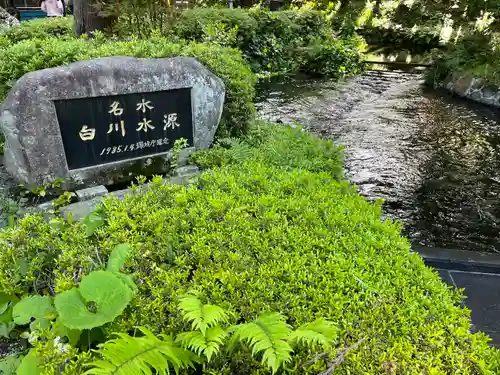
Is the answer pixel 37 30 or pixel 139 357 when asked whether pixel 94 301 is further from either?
pixel 37 30

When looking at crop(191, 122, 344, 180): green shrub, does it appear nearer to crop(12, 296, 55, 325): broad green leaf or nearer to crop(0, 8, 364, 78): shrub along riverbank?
crop(12, 296, 55, 325): broad green leaf

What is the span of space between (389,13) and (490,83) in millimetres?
11097

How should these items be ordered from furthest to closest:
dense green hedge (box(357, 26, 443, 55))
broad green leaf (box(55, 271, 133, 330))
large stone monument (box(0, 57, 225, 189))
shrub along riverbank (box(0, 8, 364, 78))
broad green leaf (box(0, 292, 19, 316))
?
dense green hedge (box(357, 26, 443, 55))
shrub along riverbank (box(0, 8, 364, 78))
large stone monument (box(0, 57, 225, 189))
broad green leaf (box(0, 292, 19, 316))
broad green leaf (box(55, 271, 133, 330))

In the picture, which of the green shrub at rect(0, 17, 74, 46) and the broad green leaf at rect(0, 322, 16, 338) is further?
the green shrub at rect(0, 17, 74, 46)

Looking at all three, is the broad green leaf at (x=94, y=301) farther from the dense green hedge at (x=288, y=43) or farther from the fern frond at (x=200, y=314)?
the dense green hedge at (x=288, y=43)

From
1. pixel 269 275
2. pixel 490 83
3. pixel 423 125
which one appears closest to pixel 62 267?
pixel 269 275

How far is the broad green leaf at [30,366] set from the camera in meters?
2.21

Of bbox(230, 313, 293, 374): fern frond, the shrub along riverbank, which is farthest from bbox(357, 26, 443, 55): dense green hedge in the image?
bbox(230, 313, 293, 374): fern frond

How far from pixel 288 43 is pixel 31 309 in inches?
590

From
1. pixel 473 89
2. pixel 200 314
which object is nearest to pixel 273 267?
pixel 200 314

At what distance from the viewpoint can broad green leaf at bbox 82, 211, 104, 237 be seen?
11.3ft

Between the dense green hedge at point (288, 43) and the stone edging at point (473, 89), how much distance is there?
383 cm

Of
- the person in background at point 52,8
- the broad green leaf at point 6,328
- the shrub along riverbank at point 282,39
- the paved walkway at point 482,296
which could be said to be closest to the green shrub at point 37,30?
the shrub along riverbank at point 282,39

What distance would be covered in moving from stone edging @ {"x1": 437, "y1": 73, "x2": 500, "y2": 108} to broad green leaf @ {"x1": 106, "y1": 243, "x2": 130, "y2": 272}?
39.0 ft
